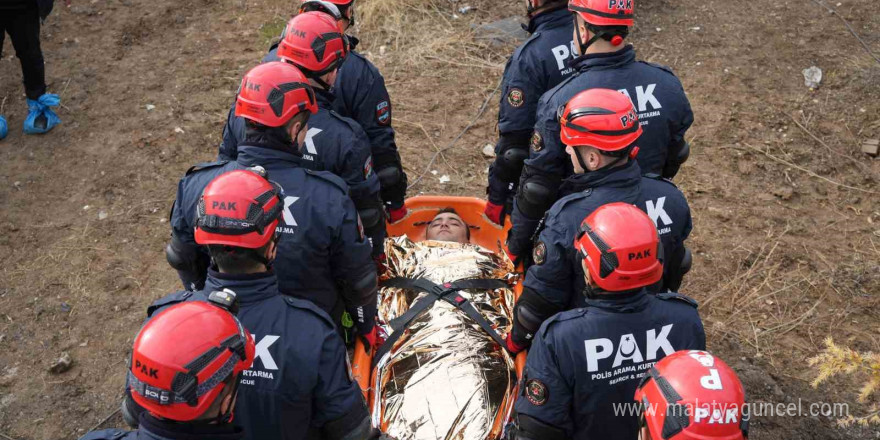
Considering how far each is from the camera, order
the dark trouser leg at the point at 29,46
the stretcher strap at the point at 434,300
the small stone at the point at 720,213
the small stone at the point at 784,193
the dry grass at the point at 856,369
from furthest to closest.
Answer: the dark trouser leg at the point at 29,46 → the small stone at the point at 784,193 → the small stone at the point at 720,213 → the stretcher strap at the point at 434,300 → the dry grass at the point at 856,369

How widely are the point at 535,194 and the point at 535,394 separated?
1.57 metres

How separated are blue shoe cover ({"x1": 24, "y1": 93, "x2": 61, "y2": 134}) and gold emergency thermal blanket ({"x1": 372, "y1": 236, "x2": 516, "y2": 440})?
449 cm

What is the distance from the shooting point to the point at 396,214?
5410 mm

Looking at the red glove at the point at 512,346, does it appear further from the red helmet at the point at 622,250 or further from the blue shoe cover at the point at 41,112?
the blue shoe cover at the point at 41,112

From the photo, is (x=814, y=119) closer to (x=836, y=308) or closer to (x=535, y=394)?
(x=836, y=308)

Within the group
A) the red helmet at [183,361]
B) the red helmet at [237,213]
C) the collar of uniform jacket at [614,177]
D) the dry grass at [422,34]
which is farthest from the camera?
the dry grass at [422,34]

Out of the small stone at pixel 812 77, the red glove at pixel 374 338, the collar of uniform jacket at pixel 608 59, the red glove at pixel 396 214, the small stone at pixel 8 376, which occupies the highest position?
the collar of uniform jacket at pixel 608 59

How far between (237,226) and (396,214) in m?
2.79

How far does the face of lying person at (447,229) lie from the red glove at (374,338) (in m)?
1.17

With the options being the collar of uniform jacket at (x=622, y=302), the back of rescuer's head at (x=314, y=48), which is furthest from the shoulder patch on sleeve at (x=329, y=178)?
the collar of uniform jacket at (x=622, y=302)

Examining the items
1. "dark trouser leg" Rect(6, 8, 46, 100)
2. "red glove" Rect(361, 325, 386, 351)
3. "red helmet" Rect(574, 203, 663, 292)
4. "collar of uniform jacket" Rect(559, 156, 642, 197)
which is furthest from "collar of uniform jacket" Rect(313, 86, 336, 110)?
"dark trouser leg" Rect(6, 8, 46, 100)

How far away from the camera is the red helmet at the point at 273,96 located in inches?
131

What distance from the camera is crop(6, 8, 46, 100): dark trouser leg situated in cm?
638

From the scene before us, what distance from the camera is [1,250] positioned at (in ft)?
18.9
